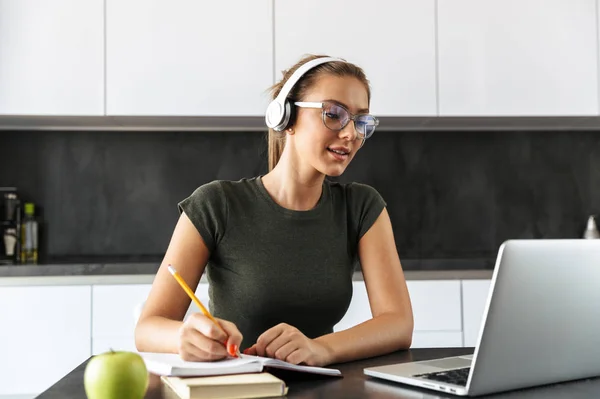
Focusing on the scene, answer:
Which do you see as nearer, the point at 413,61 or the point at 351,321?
the point at 351,321

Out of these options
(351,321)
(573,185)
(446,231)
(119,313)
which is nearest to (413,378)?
(351,321)

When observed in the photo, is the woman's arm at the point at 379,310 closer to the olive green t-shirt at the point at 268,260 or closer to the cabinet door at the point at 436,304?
the olive green t-shirt at the point at 268,260

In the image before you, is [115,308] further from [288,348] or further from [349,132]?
[288,348]

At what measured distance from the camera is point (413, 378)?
1.15 m

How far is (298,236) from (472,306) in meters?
1.45

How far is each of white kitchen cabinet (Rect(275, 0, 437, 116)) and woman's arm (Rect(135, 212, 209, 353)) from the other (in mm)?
1708

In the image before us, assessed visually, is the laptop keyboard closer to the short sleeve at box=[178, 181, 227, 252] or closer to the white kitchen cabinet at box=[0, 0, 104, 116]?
the short sleeve at box=[178, 181, 227, 252]

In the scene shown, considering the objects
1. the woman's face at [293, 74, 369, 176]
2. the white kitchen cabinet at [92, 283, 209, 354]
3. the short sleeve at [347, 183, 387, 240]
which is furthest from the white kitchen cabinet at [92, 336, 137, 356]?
the woman's face at [293, 74, 369, 176]

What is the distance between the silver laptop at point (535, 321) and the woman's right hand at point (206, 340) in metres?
0.29

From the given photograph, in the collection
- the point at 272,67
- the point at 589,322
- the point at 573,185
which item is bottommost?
the point at 589,322

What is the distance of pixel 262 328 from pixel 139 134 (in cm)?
206

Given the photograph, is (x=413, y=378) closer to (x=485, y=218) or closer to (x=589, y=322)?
(x=589, y=322)

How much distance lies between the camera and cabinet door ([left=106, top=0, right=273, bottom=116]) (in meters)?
3.22

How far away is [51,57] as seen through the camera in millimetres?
3189
